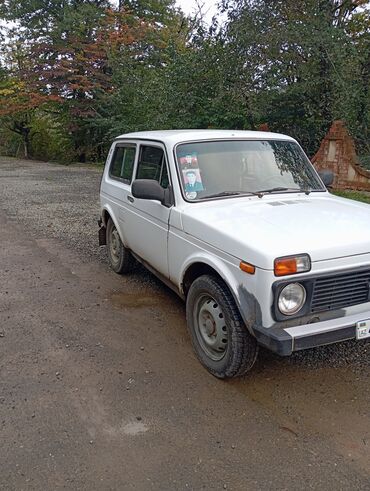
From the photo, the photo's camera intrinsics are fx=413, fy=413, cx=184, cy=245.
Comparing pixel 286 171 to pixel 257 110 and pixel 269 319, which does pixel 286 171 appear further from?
pixel 257 110

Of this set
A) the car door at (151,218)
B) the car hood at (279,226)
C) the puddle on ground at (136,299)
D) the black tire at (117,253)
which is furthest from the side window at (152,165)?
the puddle on ground at (136,299)

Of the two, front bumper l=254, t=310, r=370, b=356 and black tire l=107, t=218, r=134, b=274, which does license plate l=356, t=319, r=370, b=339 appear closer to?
front bumper l=254, t=310, r=370, b=356

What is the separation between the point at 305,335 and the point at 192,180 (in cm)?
175

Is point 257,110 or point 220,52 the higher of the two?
point 220,52

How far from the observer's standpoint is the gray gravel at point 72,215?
347 centimetres

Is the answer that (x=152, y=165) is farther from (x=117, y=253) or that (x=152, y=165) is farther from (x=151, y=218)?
(x=117, y=253)

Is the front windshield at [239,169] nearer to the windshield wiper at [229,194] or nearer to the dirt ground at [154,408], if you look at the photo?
the windshield wiper at [229,194]

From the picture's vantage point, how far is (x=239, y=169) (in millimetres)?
3859

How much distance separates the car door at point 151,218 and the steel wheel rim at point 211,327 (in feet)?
2.29

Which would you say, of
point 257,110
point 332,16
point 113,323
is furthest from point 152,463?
point 332,16

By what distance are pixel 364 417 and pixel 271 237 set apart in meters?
1.35

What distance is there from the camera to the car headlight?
8.66 ft

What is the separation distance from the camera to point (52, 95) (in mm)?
21203

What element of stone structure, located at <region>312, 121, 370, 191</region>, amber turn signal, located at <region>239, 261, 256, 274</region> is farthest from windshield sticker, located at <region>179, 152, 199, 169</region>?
stone structure, located at <region>312, 121, 370, 191</region>
